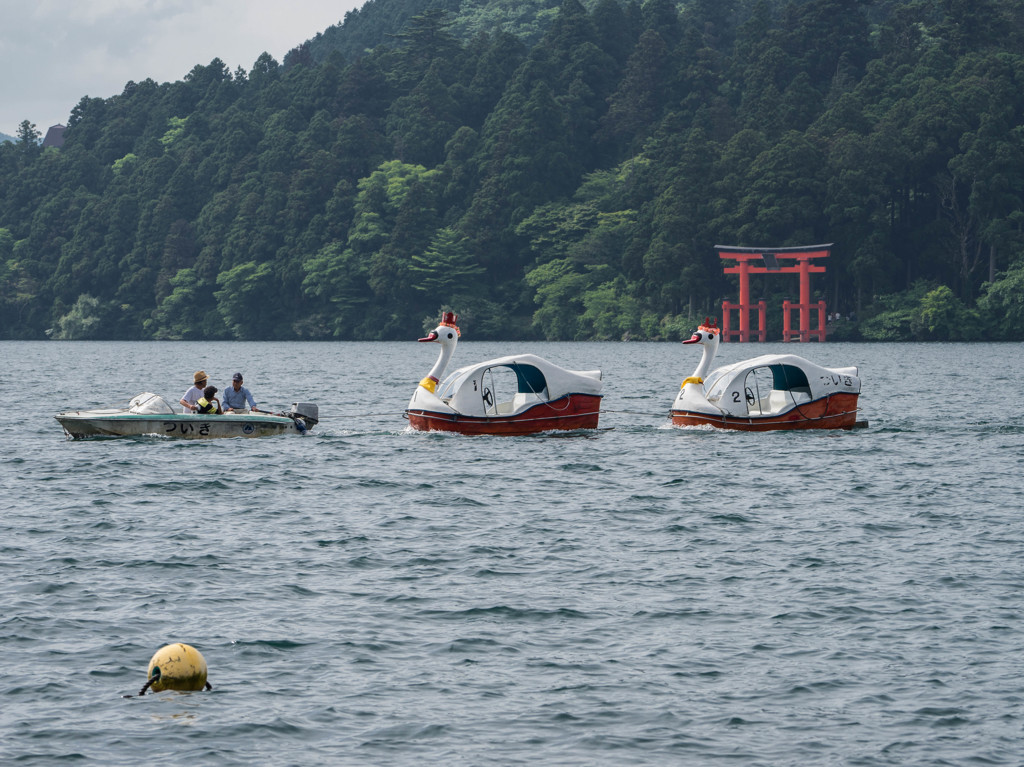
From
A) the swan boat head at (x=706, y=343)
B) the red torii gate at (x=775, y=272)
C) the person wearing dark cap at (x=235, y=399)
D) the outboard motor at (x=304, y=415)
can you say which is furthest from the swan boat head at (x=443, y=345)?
the red torii gate at (x=775, y=272)

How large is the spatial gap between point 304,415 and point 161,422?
10.1ft

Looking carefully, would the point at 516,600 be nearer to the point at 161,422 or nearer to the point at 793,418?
the point at 161,422

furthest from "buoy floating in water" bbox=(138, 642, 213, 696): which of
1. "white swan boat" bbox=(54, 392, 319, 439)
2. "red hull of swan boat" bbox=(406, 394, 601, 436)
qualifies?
"red hull of swan boat" bbox=(406, 394, 601, 436)

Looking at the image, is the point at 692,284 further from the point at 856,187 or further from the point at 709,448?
the point at 709,448

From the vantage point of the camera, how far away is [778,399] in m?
32.7

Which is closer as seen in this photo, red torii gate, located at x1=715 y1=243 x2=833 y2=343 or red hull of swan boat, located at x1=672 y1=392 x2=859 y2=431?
red hull of swan boat, located at x1=672 y1=392 x2=859 y2=431

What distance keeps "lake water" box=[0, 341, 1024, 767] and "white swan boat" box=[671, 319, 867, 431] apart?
2.55 feet

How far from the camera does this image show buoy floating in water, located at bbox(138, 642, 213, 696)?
12.0 m

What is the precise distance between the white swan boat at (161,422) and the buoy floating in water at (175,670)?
57.1 feet

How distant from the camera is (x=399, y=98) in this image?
145750mm

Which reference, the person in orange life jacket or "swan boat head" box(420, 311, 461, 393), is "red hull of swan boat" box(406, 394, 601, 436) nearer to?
"swan boat head" box(420, 311, 461, 393)

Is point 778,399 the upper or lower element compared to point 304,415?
upper

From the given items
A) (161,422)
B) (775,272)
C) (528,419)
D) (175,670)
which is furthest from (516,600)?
(775,272)

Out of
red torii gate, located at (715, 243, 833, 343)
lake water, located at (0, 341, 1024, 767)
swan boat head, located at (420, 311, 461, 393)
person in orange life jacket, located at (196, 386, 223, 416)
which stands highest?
red torii gate, located at (715, 243, 833, 343)
